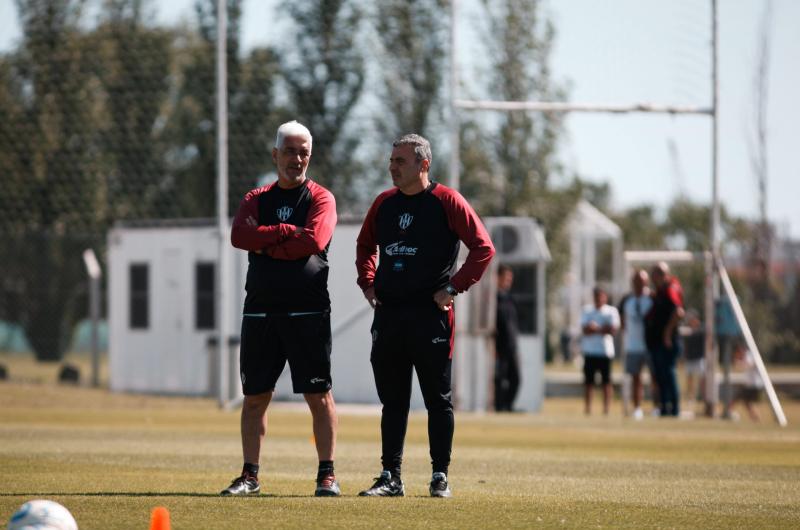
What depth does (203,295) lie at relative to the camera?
87.0 feet

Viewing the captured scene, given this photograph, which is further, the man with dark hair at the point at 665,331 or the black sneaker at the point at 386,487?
the man with dark hair at the point at 665,331

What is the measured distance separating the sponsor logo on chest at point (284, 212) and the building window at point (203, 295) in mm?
17911

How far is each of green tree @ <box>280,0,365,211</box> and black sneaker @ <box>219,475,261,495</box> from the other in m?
20.8

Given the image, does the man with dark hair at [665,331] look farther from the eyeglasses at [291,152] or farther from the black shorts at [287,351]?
the eyeglasses at [291,152]

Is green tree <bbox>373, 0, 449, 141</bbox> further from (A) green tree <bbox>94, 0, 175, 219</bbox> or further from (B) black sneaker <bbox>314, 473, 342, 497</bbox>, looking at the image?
(B) black sneaker <bbox>314, 473, 342, 497</bbox>

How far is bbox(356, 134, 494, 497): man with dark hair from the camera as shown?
27.6 ft

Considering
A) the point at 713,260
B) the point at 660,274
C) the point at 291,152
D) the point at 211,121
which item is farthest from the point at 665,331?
the point at 211,121

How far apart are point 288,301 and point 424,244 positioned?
80 centimetres

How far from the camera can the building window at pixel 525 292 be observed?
23.9 meters

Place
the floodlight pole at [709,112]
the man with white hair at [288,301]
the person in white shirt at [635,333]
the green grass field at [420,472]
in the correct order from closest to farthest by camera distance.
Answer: the green grass field at [420,472] < the man with white hair at [288,301] < the floodlight pole at [709,112] < the person in white shirt at [635,333]

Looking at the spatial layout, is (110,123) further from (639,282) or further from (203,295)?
(639,282)

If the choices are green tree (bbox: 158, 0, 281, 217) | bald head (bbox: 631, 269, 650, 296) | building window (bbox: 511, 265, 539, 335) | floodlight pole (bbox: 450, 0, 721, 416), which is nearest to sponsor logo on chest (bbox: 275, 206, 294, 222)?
floodlight pole (bbox: 450, 0, 721, 416)

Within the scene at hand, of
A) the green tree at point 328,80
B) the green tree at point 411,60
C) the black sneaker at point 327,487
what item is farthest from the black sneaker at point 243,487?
the green tree at point 411,60

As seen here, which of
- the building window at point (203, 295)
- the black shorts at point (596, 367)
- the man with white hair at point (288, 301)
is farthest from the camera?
the building window at point (203, 295)
